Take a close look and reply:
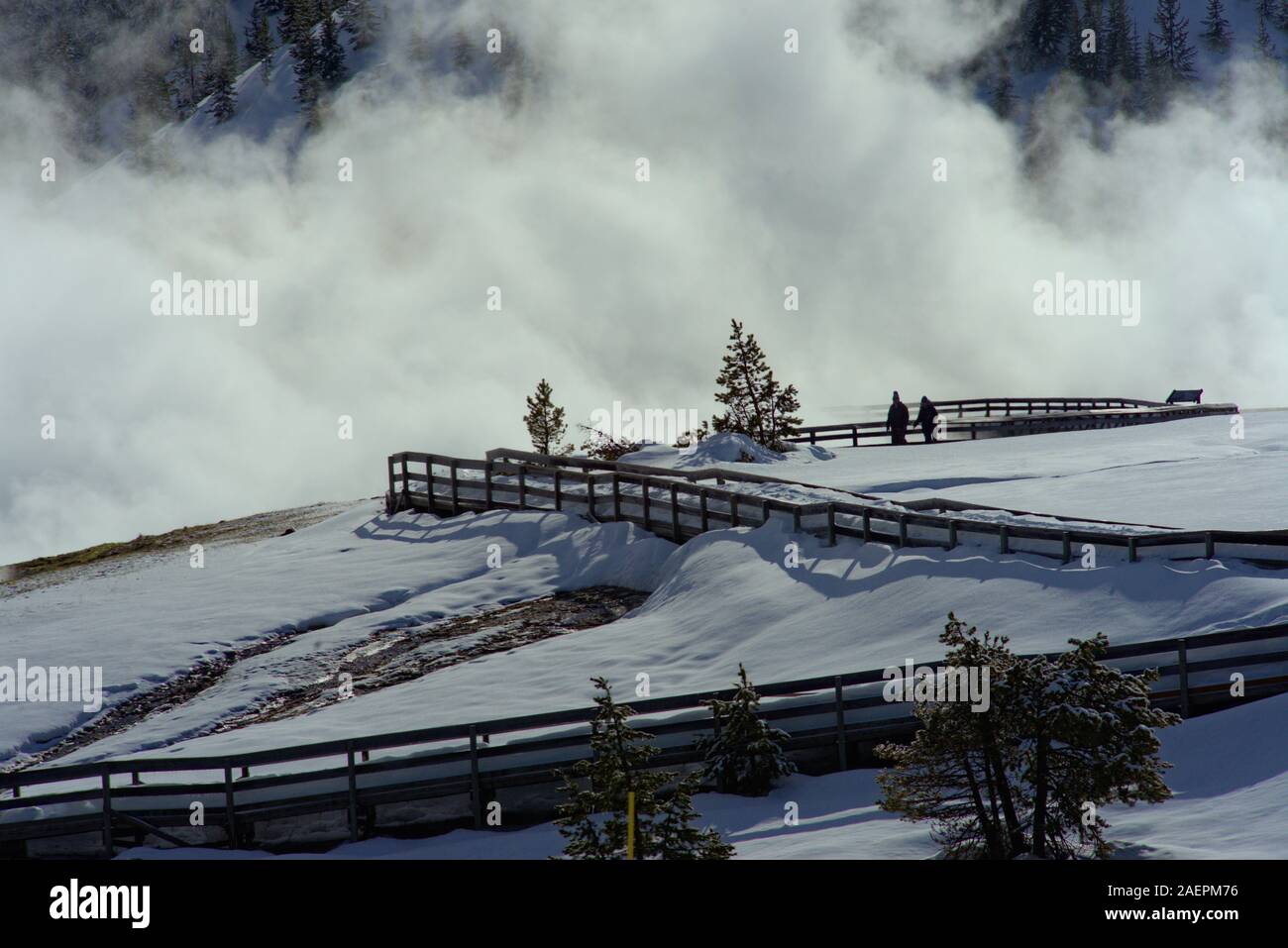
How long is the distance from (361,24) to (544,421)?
102 metres

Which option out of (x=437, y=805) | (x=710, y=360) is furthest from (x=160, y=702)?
(x=710, y=360)

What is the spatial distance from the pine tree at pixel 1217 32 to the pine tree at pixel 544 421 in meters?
96.6

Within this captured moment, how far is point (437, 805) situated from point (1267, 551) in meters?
10.6

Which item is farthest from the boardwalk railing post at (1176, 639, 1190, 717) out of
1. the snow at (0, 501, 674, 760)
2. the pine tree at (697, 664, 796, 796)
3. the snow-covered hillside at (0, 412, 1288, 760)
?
the snow at (0, 501, 674, 760)

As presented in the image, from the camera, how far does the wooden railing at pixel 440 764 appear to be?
14898 millimetres

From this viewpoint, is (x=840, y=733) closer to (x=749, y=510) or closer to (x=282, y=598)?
(x=749, y=510)

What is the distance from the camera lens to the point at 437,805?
14984mm

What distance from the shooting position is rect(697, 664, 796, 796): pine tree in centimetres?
1455

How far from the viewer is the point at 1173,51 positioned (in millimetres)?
118250

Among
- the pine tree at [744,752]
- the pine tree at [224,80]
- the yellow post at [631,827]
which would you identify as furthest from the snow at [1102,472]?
the pine tree at [224,80]

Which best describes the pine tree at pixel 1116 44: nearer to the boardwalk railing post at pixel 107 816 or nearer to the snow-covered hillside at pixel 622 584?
the snow-covered hillside at pixel 622 584

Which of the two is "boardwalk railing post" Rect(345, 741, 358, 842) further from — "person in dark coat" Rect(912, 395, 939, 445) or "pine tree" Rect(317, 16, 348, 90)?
"pine tree" Rect(317, 16, 348, 90)

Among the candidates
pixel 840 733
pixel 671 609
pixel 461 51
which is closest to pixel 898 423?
pixel 671 609
